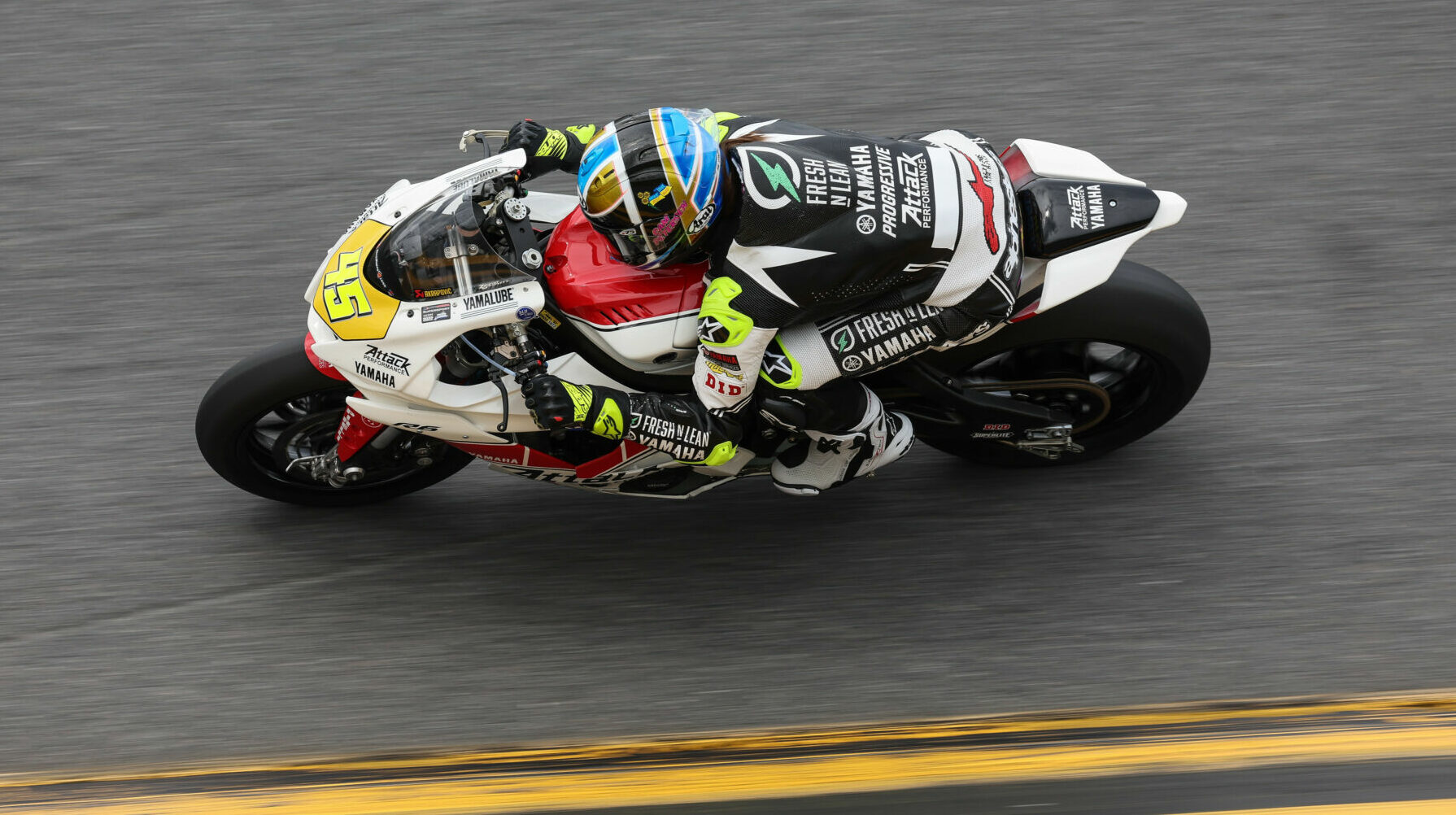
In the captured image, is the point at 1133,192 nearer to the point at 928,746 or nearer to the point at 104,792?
the point at 928,746

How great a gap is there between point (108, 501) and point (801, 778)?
2.61 metres

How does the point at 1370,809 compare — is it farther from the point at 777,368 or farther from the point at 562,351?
the point at 562,351

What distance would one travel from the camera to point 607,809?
153 inches

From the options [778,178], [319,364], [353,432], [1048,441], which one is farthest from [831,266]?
[353,432]

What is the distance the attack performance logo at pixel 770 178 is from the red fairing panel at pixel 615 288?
39 centimetres

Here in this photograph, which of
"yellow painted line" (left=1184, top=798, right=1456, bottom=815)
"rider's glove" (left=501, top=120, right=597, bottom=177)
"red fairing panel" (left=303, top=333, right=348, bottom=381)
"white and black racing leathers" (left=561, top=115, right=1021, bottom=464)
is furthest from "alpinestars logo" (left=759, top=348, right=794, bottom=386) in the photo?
"yellow painted line" (left=1184, top=798, right=1456, bottom=815)

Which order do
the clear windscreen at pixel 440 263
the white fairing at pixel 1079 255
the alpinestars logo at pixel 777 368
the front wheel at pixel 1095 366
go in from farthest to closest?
1. the front wheel at pixel 1095 366
2. the white fairing at pixel 1079 255
3. the alpinestars logo at pixel 777 368
4. the clear windscreen at pixel 440 263

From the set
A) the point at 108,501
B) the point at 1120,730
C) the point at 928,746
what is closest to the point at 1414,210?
the point at 1120,730

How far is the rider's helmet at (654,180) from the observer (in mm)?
3502

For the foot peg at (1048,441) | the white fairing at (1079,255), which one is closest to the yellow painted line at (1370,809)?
the foot peg at (1048,441)

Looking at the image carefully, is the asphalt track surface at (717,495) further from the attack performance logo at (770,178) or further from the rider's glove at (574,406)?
the attack performance logo at (770,178)

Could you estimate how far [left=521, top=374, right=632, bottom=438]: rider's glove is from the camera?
3662mm

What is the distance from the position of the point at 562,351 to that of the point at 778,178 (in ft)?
2.85

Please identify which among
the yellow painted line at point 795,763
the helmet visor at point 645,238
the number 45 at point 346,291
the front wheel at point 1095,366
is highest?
the helmet visor at point 645,238
